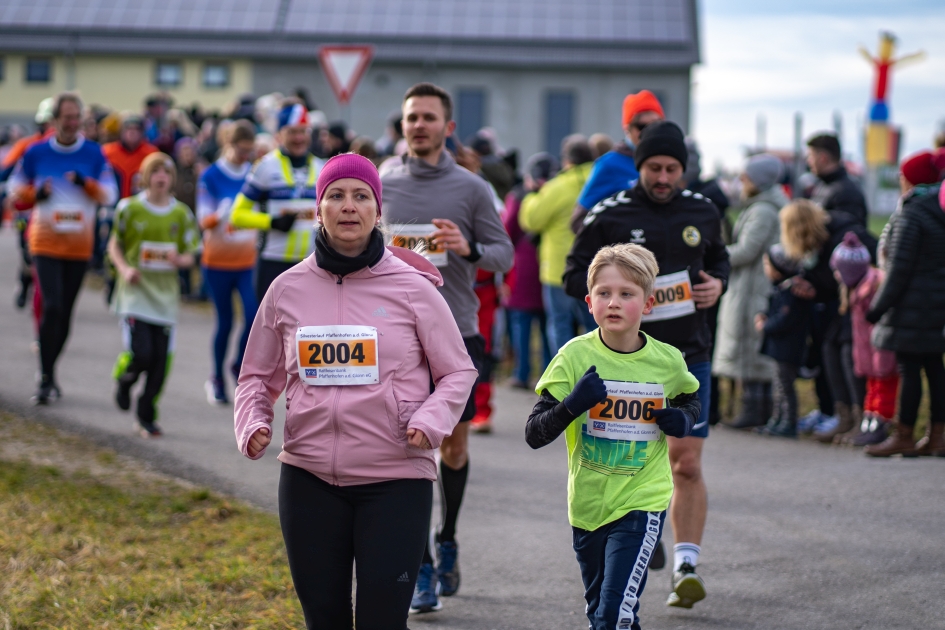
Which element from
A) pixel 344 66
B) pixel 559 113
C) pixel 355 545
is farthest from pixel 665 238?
pixel 559 113

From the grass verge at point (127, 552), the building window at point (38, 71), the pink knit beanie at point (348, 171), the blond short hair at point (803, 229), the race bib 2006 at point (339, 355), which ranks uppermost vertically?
the building window at point (38, 71)

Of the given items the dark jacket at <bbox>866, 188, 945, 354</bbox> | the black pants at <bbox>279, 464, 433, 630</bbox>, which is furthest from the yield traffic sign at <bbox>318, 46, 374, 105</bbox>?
the black pants at <bbox>279, 464, 433, 630</bbox>

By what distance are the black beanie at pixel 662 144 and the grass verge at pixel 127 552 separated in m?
2.57

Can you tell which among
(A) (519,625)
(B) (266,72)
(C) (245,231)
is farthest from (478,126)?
(A) (519,625)

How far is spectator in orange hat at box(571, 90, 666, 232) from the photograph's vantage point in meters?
6.15

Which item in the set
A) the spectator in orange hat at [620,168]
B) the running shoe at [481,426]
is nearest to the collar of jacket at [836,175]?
the running shoe at [481,426]

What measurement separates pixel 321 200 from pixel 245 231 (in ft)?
21.3

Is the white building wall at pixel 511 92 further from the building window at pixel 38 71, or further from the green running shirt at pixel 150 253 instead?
the green running shirt at pixel 150 253

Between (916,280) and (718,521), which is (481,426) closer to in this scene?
(718,521)

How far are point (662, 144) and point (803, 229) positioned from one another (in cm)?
433

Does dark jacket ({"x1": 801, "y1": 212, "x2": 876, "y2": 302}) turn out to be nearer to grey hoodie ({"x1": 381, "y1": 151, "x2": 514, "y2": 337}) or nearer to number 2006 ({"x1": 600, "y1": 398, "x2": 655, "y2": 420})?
grey hoodie ({"x1": 381, "y1": 151, "x2": 514, "y2": 337})

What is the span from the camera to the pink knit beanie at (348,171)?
12.8ft

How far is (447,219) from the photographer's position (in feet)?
17.9

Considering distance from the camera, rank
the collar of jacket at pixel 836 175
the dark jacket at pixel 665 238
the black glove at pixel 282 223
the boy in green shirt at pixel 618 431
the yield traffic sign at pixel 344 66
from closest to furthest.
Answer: the boy in green shirt at pixel 618 431 < the dark jacket at pixel 665 238 < the black glove at pixel 282 223 < the collar of jacket at pixel 836 175 < the yield traffic sign at pixel 344 66
